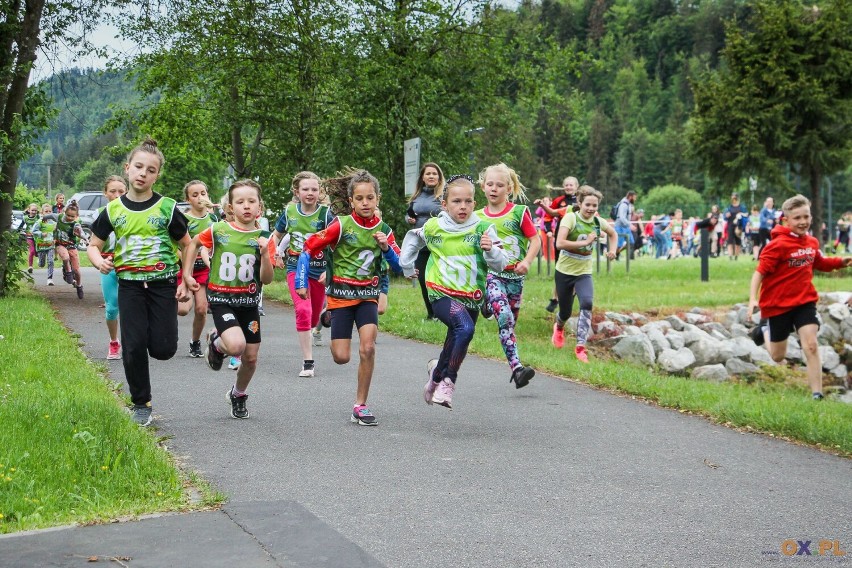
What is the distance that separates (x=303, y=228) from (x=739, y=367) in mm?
→ 8079

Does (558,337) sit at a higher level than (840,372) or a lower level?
higher

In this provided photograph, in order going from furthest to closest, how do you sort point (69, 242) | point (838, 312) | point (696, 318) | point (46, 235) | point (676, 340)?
point (46, 235)
point (69, 242)
point (838, 312)
point (696, 318)
point (676, 340)

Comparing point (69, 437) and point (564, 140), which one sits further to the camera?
point (564, 140)

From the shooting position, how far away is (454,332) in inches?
326

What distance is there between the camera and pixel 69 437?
649 centimetres

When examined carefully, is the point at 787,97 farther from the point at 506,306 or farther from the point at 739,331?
the point at 506,306

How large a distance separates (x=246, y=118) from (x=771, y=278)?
19.0 meters

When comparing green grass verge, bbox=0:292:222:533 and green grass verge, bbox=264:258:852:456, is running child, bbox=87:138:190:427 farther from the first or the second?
green grass verge, bbox=264:258:852:456

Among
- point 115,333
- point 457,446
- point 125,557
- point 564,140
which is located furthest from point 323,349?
point 564,140

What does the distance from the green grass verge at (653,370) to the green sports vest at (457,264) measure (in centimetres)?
226

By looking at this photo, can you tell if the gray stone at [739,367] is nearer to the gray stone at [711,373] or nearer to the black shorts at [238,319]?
the gray stone at [711,373]

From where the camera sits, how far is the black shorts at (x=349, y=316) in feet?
26.5

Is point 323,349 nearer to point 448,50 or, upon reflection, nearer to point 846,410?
point 846,410

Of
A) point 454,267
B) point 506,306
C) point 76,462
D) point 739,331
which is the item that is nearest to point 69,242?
point 739,331
